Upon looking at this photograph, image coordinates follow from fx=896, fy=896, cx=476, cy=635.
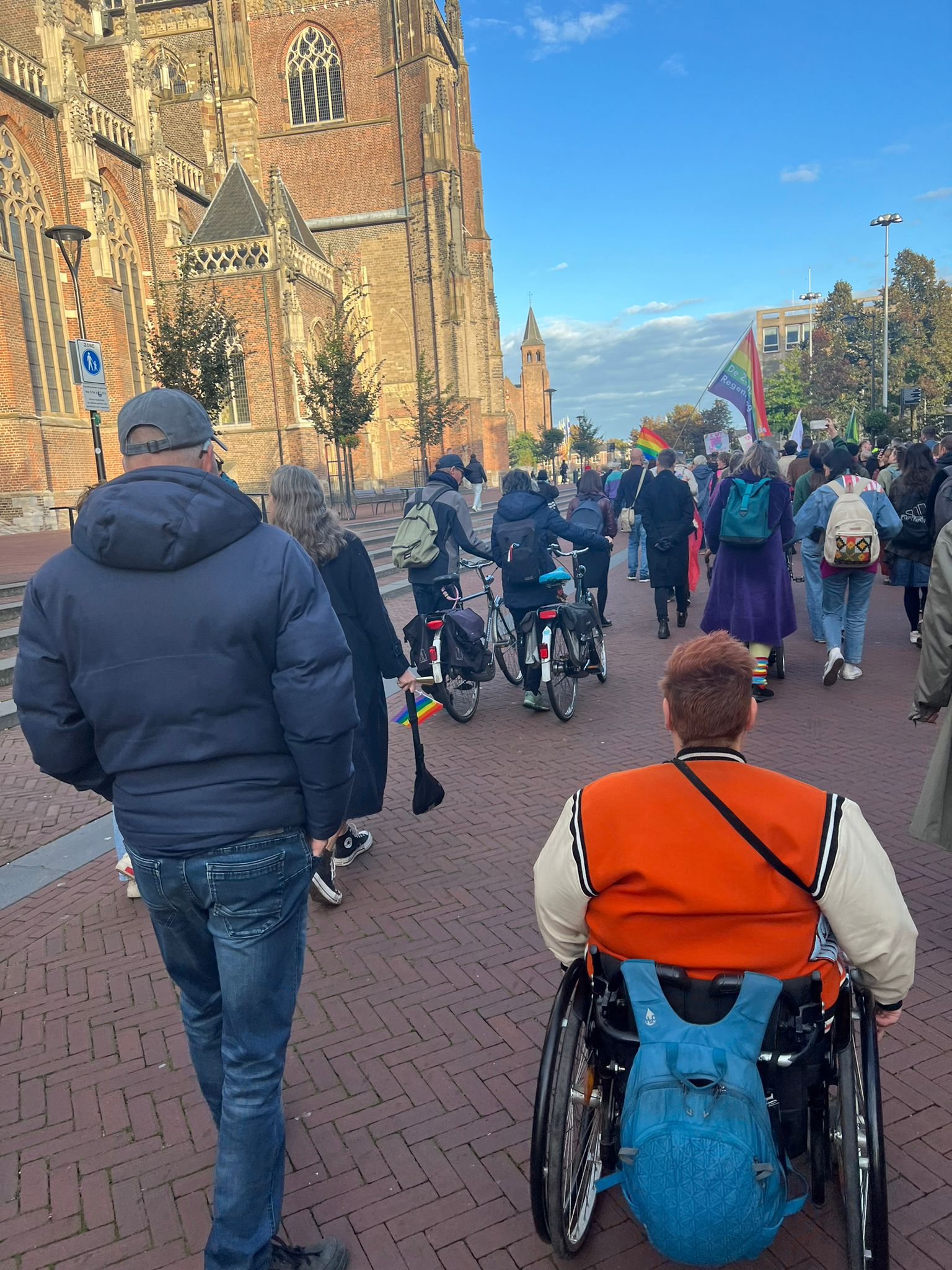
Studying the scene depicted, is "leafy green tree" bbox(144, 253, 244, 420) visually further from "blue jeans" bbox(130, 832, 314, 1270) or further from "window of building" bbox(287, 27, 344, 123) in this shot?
"window of building" bbox(287, 27, 344, 123)

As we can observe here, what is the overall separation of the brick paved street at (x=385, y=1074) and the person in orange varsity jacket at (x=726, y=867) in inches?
37.7

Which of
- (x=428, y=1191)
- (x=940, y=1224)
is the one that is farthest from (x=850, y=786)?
(x=428, y=1191)

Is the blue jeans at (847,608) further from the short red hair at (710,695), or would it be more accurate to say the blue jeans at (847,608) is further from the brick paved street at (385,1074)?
the short red hair at (710,695)

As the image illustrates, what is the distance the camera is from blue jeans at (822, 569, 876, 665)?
749 cm

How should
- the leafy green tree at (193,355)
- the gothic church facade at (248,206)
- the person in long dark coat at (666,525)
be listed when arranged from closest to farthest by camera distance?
1. the person in long dark coat at (666,525)
2. the leafy green tree at (193,355)
3. the gothic church facade at (248,206)

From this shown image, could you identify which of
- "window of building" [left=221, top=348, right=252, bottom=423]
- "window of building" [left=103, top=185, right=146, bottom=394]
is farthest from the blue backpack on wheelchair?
"window of building" [left=221, top=348, right=252, bottom=423]

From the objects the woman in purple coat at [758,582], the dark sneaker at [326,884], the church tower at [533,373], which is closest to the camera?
the dark sneaker at [326,884]

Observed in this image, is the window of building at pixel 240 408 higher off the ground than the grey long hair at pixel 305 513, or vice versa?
the window of building at pixel 240 408

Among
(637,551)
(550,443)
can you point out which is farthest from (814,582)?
(550,443)

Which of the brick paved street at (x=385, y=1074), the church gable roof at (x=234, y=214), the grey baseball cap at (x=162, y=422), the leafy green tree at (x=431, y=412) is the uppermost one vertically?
the church gable roof at (x=234, y=214)

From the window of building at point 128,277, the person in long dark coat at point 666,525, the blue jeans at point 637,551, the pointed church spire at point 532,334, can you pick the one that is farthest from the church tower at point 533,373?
the person in long dark coat at point 666,525

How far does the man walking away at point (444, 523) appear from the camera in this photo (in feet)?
23.6

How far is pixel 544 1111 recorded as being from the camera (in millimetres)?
1977

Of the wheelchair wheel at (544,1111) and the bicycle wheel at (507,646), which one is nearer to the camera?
the wheelchair wheel at (544,1111)
